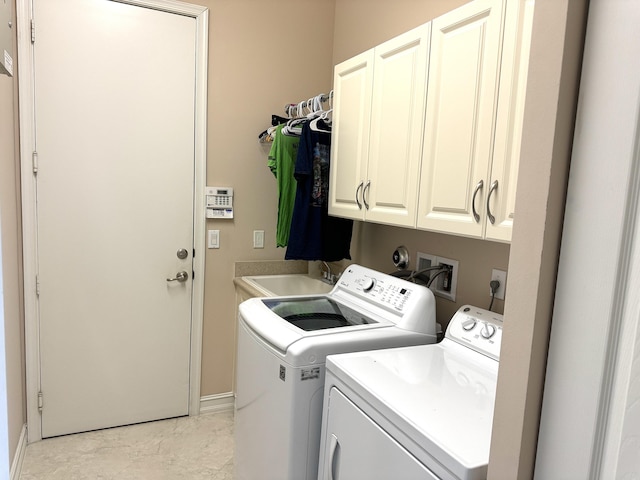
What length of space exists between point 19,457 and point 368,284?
1953 mm

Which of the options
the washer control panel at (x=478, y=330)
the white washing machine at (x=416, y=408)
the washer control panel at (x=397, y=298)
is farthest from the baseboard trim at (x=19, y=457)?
the washer control panel at (x=478, y=330)

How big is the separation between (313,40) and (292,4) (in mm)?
241

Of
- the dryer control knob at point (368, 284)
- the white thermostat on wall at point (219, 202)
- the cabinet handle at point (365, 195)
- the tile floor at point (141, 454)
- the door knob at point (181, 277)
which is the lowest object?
the tile floor at point (141, 454)

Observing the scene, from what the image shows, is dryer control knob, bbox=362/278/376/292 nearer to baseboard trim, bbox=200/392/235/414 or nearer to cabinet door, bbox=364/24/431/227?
cabinet door, bbox=364/24/431/227

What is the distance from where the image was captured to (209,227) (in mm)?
2668

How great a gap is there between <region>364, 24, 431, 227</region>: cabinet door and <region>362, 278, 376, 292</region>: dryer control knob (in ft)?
0.91

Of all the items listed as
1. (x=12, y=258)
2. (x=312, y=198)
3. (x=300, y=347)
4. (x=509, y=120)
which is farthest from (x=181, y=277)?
(x=509, y=120)

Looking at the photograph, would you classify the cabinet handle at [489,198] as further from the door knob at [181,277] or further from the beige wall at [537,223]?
the door knob at [181,277]

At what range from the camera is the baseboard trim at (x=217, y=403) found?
9.18 ft

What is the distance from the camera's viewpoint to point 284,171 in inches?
96.2

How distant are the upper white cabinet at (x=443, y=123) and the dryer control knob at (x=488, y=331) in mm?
337

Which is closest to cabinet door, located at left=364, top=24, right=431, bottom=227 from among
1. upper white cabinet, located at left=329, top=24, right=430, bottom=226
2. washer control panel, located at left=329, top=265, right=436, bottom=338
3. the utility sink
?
upper white cabinet, located at left=329, top=24, right=430, bottom=226

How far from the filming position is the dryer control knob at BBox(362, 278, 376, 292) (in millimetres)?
1940

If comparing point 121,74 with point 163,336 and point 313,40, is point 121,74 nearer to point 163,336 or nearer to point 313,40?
point 313,40
